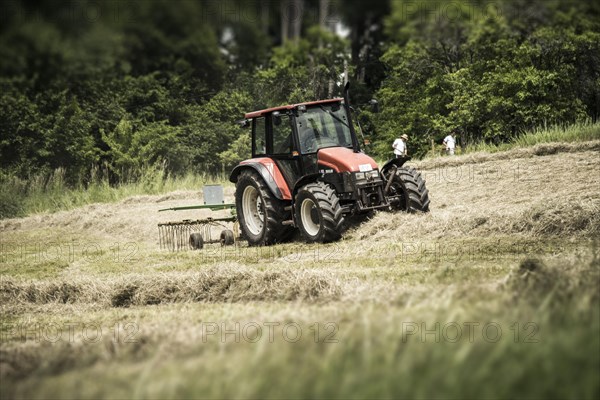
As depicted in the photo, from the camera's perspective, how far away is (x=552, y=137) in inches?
752

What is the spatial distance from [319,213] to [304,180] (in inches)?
37.2

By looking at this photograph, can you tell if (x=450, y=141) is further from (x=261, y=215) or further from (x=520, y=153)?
(x=261, y=215)

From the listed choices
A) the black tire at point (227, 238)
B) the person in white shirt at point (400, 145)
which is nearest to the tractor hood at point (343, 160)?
the black tire at point (227, 238)

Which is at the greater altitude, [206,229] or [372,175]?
[372,175]

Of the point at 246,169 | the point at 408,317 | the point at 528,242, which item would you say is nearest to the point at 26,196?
the point at 246,169

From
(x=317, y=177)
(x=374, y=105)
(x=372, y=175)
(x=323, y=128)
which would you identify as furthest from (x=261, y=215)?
(x=374, y=105)

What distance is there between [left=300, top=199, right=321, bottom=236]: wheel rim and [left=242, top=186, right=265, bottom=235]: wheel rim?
1656mm

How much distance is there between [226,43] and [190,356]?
56.8 inches

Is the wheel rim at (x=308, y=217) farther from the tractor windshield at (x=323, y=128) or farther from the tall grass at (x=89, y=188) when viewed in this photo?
the tall grass at (x=89, y=188)

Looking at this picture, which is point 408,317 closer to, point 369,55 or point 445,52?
point 369,55

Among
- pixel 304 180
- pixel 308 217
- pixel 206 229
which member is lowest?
pixel 206 229

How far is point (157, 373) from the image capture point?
2443 millimetres

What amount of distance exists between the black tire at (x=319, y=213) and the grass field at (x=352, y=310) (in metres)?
0.34

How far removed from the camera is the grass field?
2291 millimetres
